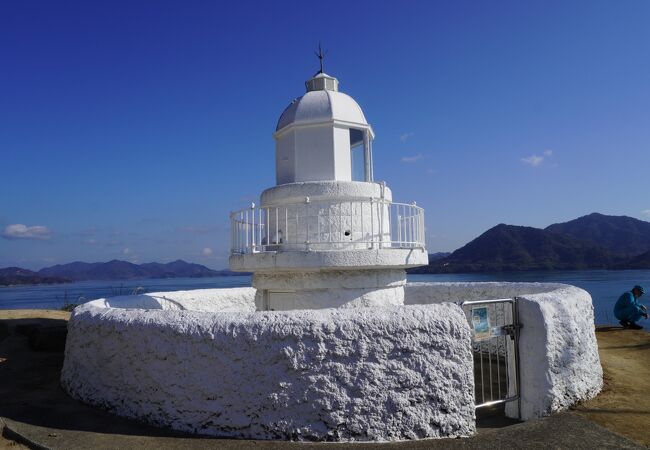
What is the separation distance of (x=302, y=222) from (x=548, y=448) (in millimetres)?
5115

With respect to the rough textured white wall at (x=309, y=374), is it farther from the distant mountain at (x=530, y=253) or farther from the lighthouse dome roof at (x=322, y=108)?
the distant mountain at (x=530, y=253)

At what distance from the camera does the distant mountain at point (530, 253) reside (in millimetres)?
64125

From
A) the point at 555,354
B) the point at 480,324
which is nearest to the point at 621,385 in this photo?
the point at 555,354

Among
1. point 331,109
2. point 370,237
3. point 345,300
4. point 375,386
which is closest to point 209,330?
point 375,386

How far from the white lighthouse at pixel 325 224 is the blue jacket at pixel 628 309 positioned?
22.5ft

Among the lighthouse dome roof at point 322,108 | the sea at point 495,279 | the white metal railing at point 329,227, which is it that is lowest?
the sea at point 495,279

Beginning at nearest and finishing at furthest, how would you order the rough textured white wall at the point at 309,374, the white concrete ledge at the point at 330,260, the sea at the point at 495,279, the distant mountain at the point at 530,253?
the rough textured white wall at the point at 309,374 < the white concrete ledge at the point at 330,260 < the sea at the point at 495,279 < the distant mountain at the point at 530,253

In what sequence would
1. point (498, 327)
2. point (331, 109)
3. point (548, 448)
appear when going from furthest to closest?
point (331, 109) → point (498, 327) → point (548, 448)

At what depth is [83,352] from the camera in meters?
6.06

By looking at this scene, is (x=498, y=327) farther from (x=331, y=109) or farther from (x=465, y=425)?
(x=331, y=109)

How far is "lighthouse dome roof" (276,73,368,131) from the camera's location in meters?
8.81

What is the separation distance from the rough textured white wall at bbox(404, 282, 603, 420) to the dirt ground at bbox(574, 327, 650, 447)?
26 cm

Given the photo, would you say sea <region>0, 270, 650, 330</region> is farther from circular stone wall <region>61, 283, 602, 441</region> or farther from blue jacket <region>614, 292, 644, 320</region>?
circular stone wall <region>61, 283, 602, 441</region>

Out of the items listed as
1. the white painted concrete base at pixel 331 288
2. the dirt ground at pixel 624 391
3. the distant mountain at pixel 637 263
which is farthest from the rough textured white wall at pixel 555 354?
the distant mountain at pixel 637 263
